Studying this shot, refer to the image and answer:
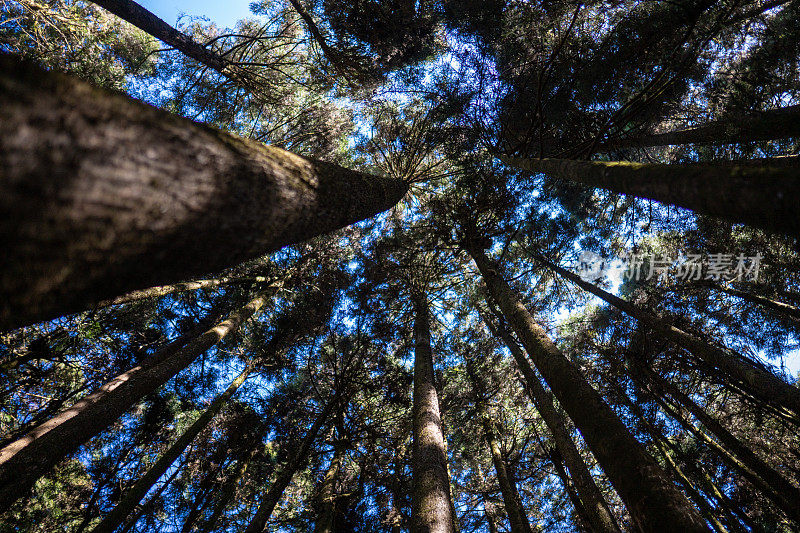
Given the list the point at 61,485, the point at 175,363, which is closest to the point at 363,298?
the point at 175,363

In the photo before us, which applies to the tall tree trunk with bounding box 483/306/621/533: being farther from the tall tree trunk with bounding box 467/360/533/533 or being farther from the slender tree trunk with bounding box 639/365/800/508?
the slender tree trunk with bounding box 639/365/800/508

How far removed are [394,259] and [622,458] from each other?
778 centimetres

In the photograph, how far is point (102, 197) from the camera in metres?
0.98

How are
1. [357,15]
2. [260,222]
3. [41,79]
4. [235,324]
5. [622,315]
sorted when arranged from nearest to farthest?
[41,79], [260,222], [235,324], [357,15], [622,315]

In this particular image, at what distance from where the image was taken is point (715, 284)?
8320mm

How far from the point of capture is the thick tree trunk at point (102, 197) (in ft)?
2.71

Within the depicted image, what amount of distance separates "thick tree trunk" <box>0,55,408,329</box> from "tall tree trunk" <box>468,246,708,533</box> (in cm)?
274

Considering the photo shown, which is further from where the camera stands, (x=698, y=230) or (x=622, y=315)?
(x=622, y=315)

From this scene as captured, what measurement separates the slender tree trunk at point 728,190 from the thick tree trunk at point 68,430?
7.08 meters

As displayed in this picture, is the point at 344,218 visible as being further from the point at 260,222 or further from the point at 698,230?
the point at 698,230

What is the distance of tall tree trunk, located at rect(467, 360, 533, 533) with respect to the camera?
6.06 meters

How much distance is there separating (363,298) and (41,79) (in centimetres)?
636

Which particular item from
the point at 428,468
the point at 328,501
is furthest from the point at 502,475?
the point at 428,468

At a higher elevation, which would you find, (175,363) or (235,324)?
(235,324)
